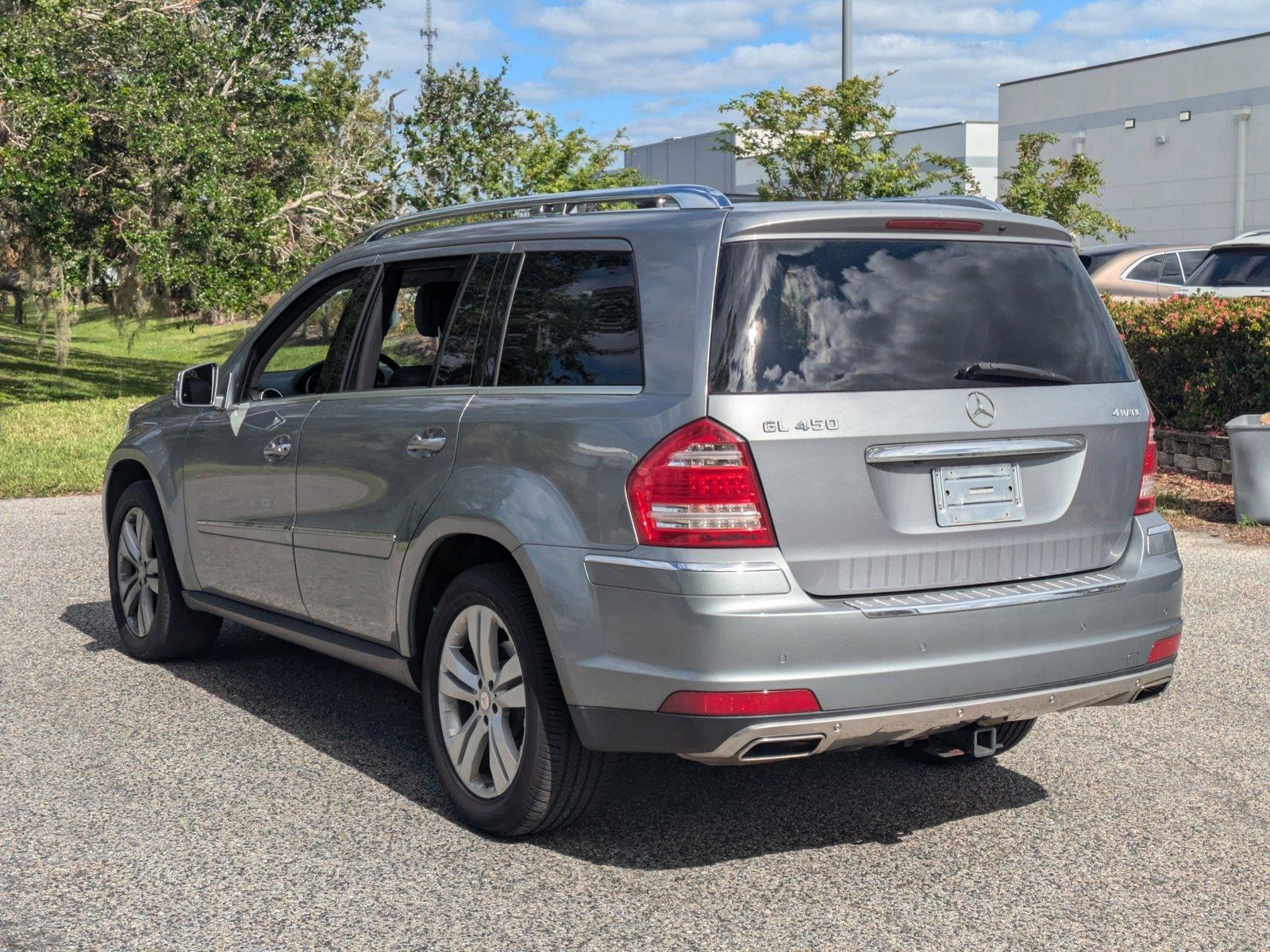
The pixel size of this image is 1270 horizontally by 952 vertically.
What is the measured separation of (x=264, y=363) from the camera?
6336 millimetres

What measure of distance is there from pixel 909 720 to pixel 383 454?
6.75ft

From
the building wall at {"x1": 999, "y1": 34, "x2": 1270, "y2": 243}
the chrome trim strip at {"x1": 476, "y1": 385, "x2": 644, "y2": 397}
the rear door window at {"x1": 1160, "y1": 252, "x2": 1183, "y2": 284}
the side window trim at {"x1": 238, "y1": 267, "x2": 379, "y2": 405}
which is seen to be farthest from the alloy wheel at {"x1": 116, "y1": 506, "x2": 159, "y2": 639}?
the building wall at {"x1": 999, "y1": 34, "x2": 1270, "y2": 243}

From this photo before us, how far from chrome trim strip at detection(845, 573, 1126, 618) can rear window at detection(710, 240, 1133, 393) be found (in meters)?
0.57

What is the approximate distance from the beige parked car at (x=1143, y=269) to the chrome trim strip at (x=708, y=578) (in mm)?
14551

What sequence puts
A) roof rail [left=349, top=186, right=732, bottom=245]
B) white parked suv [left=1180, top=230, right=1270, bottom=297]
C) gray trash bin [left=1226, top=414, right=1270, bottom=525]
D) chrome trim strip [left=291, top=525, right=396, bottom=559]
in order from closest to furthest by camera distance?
roof rail [left=349, top=186, right=732, bottom=245], chrome trim strip [left=291, top=525, right=396, bottom=559], gray trash bin [left=1226, top=414, right=1270, bottom=525], white parked suv [left=1180, top=230, right=1270, bottom=297]

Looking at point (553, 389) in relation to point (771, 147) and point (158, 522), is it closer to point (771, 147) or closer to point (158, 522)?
point (158, 522)

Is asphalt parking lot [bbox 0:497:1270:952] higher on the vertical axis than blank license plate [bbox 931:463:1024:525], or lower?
lower

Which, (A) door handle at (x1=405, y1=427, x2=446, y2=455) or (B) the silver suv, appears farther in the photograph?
(A) door handle at (x1=405, y1=427, x2=446, y2=455)

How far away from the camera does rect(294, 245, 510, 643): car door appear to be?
16.2 feet

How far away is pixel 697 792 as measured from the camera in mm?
5164

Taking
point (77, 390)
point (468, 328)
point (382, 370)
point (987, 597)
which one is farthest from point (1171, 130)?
point (987, 597)

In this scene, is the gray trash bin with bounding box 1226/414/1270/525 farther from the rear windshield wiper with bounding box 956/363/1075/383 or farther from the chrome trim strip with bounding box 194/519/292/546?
the chrome trim strip with bounding box 194/519/292/546

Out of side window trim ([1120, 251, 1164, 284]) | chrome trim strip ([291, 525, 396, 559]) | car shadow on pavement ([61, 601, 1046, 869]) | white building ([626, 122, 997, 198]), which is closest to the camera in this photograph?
car shadow on pavement ([61, 601, 1046, 869])

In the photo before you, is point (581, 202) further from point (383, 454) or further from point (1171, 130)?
point (1171, 130)
